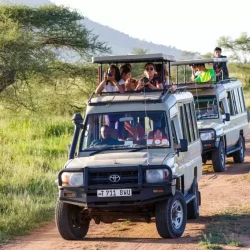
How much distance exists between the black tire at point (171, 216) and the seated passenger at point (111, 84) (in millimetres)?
1946

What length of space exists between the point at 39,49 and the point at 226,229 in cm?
1346

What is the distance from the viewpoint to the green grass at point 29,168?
10266 millimetres

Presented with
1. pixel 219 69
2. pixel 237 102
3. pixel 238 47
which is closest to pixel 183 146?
pixel 237 102

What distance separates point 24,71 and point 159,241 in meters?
11.8

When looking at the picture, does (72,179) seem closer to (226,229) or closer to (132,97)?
(132,97)

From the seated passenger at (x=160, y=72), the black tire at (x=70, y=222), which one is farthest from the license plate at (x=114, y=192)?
the seated passenger at (x=160, y=72)

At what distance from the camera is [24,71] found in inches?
781

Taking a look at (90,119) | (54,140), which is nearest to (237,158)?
(54,140)

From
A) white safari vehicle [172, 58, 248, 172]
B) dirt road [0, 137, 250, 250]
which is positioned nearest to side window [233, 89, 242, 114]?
white safari vehicle [172, 58, 248, 172]

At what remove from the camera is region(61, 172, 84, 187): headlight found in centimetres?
855

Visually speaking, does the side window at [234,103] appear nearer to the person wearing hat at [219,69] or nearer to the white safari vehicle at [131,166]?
the person wearing hat at [219,69]

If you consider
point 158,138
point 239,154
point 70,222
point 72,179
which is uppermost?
point 158,138

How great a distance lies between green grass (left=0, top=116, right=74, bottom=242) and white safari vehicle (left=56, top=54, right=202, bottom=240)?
3.95 feet

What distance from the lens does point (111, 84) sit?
10.5 m
